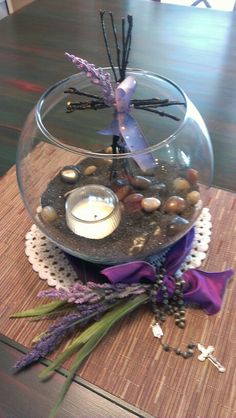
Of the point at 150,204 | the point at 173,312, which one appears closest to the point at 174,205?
the point at 150,204

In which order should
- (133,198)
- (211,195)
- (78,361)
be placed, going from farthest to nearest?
(211,195), (133,198), (78,361)

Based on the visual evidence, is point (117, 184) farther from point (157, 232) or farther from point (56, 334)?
point (56, 334)

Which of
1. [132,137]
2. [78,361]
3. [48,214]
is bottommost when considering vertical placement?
[78,361]

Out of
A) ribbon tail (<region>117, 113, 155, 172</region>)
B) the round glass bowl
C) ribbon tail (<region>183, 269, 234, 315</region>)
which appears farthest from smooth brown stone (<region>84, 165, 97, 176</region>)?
ribbon tail (<region>183, 269, 234, 315</region>)

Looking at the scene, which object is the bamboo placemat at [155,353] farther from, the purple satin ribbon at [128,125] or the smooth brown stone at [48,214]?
the purple satin ribbon at [128,125]

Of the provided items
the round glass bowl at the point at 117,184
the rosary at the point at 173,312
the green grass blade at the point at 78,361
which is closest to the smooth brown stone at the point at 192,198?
the round glass bowl at the point at 117,184

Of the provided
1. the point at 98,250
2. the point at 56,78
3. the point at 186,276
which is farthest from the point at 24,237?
the point at 56,78
